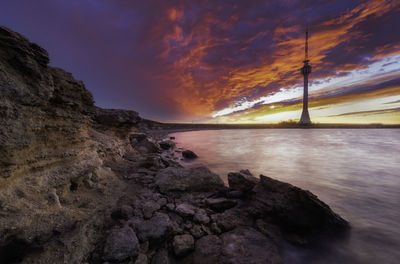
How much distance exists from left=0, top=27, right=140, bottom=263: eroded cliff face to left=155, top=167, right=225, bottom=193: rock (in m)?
1.54

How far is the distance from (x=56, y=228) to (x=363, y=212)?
8.64m

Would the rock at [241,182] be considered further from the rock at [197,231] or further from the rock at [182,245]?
the rock at [182,245]

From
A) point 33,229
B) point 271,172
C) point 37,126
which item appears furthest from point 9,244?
point 271,172

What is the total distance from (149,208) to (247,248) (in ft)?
7.79

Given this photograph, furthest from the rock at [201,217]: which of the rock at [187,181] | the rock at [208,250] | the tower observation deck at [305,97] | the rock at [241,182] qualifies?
the tower observation deck at [305,97]

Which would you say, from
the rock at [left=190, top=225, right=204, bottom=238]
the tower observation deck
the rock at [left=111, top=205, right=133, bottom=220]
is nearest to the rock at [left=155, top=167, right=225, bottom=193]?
the rock at [left=111, top=205, right=133, bottom=220]

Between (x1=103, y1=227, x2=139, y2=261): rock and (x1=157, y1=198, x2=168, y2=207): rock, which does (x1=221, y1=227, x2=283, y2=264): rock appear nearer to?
(x1=103, y1=227, x2=139, y2=261): rock

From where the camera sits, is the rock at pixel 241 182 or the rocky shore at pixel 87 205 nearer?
the rocky shore at pixel 87 205

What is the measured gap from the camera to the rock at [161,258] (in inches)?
97.7

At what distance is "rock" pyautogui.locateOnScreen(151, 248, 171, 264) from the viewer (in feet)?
8.14

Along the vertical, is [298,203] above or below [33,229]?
below

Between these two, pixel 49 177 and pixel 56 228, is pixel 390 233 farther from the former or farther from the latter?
pixel 49 177

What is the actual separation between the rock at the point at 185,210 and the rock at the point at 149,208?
539mm

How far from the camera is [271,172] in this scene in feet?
31.4
